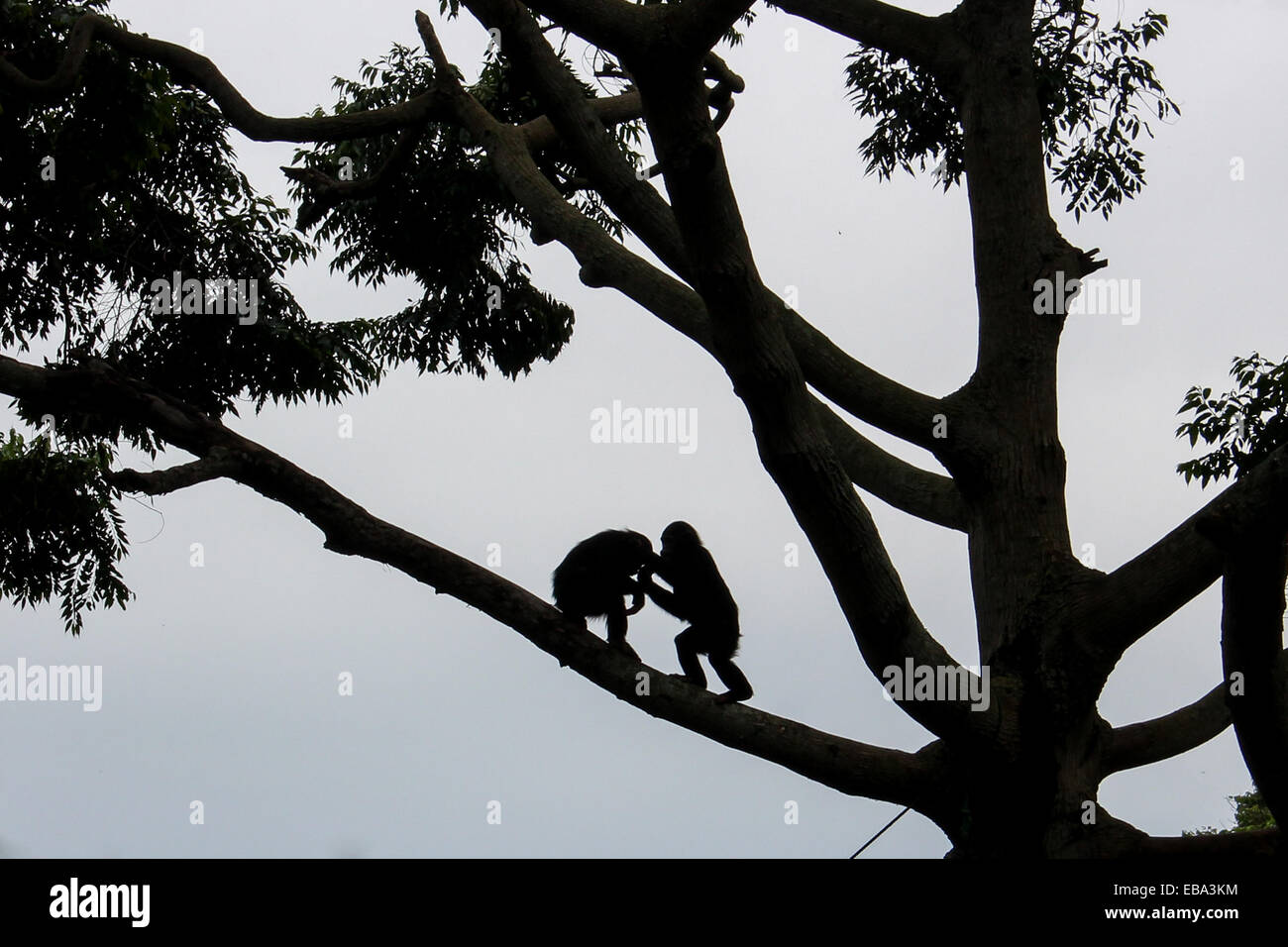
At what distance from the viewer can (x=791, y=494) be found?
15.6ft

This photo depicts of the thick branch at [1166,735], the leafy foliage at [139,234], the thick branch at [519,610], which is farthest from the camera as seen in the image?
the leafy foliage at [139,234]

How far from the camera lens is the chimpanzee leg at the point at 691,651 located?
6.95 meters

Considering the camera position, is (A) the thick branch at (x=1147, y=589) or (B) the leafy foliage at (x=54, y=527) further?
(B) the leafy foliage at (x=54, y=527)

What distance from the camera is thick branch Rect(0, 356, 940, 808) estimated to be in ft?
15.7

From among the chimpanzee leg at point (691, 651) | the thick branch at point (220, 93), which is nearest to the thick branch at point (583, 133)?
the thick branch at point (220, 93)

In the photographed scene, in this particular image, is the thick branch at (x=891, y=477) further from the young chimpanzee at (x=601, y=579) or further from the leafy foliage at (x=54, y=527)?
the leafy foliage at (x=54, y=527)

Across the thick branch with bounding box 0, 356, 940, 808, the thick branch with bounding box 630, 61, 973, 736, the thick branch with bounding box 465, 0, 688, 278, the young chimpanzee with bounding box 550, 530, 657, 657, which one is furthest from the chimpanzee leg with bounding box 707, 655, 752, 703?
the thick branch with bounding box 465, 0, 688, 278

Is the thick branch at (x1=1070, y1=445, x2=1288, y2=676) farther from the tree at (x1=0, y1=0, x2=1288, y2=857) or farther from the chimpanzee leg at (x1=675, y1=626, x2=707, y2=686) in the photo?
the chimpanzee leg at (x1=675, y1=626, x2=707, y2=686)

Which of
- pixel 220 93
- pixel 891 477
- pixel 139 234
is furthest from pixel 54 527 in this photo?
pixel 891 477

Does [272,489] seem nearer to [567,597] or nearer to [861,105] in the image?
[567,597]

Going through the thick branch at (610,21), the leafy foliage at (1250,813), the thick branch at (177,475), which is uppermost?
the thick branch at (610,21)

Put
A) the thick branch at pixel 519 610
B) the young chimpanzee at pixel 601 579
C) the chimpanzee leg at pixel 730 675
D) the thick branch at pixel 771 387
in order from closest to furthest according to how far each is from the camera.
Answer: the thick branch at pixel 771 387, the thick branch at pixel 519 610, the young chimpanzee at pixel 601 579, the chimpanzee leg at pixel 730 675

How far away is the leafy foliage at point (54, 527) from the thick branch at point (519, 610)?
6252 millimetres
